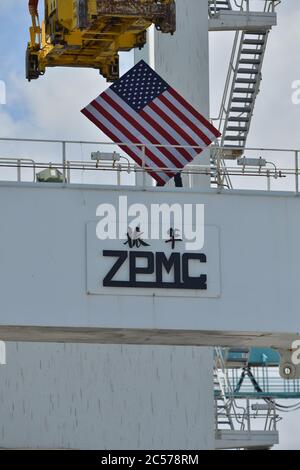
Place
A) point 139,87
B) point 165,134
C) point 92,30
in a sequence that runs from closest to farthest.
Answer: point 165,134 < point 139,87 < point 92,30

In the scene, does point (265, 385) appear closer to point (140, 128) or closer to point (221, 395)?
point (221, 395)

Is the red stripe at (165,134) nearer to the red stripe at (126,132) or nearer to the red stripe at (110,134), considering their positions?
the red stripe at (126,132)

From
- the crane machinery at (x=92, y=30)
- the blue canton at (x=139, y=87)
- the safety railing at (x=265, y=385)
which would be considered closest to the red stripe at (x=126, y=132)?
the blue canton at (x=139, y=87)

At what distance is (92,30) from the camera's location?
56.1m

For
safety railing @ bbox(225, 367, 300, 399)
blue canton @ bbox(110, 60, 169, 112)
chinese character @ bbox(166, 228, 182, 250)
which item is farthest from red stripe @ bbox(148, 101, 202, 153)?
safety railing @ bbox(225, 367, 300, 399)

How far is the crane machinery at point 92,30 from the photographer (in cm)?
5462

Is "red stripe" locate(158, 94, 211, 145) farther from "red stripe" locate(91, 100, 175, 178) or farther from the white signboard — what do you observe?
the white signboard

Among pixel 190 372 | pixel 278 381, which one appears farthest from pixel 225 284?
pixel 278 381

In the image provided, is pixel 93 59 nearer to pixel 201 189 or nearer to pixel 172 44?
pixel 172 44

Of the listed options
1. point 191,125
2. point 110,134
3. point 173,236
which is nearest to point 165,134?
point 191,125

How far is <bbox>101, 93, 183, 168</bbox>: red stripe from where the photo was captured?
4872cm

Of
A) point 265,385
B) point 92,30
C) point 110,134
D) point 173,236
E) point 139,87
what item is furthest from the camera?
point 265,385

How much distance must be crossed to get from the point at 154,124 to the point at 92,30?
6961mm

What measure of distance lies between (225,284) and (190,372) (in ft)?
29.9
